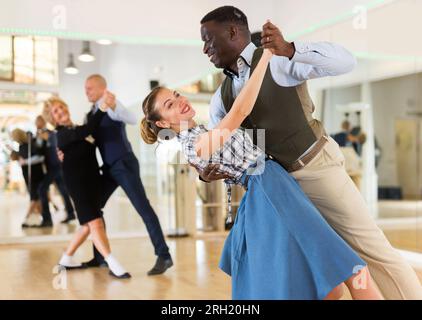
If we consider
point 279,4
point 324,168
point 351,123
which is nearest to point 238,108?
point 324,168

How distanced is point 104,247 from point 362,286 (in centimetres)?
247

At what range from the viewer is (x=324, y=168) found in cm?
180

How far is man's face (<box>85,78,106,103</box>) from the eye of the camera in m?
3.88

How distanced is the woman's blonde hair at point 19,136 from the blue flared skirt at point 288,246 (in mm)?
4717

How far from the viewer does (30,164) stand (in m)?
5.95

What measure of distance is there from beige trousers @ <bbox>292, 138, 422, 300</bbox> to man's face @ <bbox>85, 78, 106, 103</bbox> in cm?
241

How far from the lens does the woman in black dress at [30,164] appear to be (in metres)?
5.90

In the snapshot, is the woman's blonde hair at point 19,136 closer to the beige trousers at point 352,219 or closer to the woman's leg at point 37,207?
the woman's leg at point 37,207

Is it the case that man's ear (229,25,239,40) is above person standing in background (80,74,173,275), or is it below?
above

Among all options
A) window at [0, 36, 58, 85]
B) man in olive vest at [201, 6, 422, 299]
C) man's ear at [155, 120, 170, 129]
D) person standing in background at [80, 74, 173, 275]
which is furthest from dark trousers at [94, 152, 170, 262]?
window at [0, 36, 58, 85]

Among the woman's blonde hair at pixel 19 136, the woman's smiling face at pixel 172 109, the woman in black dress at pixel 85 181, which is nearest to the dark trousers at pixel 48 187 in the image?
the woman's blonde hair at pixel 19 136

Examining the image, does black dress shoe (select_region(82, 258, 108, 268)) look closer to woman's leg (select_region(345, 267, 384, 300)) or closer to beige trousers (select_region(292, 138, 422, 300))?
beige trousers (select_region(292, 138, 422, 300))

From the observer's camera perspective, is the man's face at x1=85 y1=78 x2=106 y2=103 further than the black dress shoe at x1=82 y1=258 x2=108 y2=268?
No
